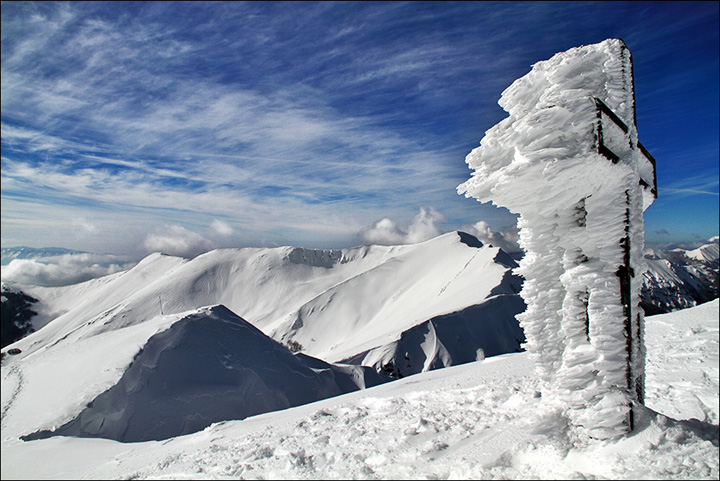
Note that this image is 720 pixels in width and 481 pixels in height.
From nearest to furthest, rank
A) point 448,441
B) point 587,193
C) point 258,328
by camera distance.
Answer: point 587,193, point 448,441, point 258,328

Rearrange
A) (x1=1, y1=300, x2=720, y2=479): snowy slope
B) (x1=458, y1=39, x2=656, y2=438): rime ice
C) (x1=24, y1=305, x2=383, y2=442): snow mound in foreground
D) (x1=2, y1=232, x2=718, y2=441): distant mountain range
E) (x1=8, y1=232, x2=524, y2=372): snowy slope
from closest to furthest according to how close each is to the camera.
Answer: (x1=1, y1=300, x2=720, y2=479): snowy slope, (x1=458, y1=39, x2=656, y2=438): rime ice, (x1=24, y1=305, x2=383, y2=442): snow mound in foreground, (x1=2, y1=232, x2=718, y2=441): distant mountain range, (x1=8, y1=232, x2=524, y2=372): snowy slope

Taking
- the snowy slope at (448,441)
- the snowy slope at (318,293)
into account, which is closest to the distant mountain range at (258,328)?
the snowy slope at (318,293)

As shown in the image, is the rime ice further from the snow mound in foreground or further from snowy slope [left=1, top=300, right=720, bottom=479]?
the snow mound in foreground

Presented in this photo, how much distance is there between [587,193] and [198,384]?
15.7 meters

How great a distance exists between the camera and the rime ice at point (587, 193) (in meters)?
3.24

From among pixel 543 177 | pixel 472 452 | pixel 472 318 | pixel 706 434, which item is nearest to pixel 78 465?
pixel 472 452

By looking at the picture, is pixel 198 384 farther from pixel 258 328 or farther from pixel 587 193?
pixel 258 328

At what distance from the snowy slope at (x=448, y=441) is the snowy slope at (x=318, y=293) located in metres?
44.3

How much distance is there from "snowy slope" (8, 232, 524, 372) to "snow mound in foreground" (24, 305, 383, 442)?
31028mm

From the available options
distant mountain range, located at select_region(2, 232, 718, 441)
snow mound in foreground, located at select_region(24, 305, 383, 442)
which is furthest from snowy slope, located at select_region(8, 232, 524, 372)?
snow mound in foreground, located at select_region(24, 305, 383, 442)

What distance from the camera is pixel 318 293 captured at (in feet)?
370

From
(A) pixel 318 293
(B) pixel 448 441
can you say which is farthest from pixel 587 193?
(A) pixel 318 293

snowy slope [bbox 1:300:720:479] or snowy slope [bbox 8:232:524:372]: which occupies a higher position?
snowy slope [bbox 8:232:524:372]

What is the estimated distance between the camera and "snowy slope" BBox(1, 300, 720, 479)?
3115mm
